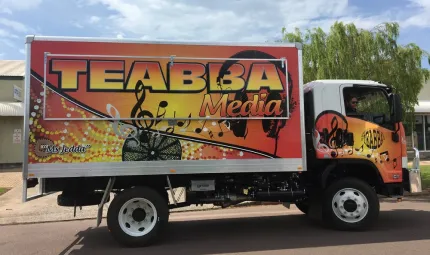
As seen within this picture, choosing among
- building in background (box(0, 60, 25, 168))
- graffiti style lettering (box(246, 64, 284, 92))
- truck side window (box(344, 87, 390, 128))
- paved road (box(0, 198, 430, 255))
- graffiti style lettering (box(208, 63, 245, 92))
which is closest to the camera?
paved road (box(0, 198, 430, 255))

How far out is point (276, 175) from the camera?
23.4 feet

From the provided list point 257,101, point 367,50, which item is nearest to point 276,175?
point 257,101

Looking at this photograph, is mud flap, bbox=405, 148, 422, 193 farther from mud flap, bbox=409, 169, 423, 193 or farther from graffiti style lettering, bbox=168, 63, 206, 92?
graffiti style lettering, bbox=168, 63, 206, 92

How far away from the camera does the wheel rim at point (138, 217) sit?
21.1ft

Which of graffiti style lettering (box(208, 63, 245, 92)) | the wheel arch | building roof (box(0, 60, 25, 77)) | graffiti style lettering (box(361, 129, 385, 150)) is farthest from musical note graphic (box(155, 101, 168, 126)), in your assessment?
building roof (box(0, 60, 25, 77))

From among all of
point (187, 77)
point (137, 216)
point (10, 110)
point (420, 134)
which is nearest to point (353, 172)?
point (187, 77)

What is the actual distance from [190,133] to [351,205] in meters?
3.15

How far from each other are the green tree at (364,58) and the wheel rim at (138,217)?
7.58 meters

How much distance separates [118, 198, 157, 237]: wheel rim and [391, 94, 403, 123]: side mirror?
4.57m

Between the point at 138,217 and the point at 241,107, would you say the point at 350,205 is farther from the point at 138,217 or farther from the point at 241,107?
the point at 138,217

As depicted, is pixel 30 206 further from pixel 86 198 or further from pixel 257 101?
pixel 257 101

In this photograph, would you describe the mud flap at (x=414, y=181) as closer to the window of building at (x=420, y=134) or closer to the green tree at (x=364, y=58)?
the green tree at (x=364, y=58)

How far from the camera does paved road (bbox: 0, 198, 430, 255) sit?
6160 millimetres

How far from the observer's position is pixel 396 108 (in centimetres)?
716
